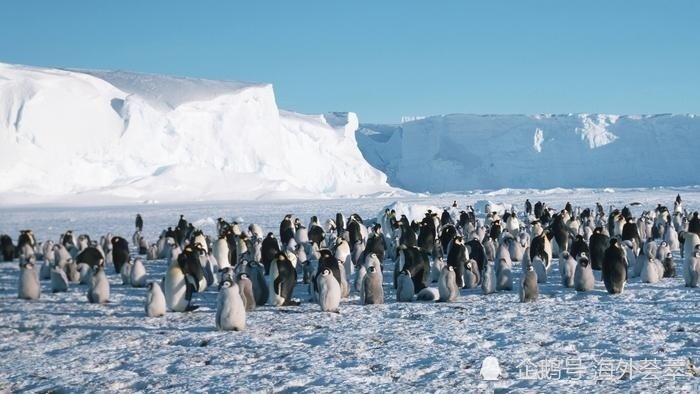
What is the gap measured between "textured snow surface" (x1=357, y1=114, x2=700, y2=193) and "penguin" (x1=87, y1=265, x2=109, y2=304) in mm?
50991

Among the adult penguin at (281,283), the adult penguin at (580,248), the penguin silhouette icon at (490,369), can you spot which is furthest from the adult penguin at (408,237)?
the penguin silhouette icon at (490,369)

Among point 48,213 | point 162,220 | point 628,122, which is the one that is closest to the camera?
point 162,220

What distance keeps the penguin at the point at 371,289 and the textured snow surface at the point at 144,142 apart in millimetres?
31525

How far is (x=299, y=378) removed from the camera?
520cm

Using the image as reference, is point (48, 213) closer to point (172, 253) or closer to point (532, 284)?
point (172, 253)

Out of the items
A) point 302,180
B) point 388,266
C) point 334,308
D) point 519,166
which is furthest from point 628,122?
point 334,308

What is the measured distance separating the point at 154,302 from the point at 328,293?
1.71 meters

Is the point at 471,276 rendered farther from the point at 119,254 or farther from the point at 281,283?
the point at 119,254

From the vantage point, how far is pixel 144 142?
42.7 meters

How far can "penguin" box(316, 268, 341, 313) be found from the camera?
7.65 m

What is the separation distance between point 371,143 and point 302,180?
87.1ft

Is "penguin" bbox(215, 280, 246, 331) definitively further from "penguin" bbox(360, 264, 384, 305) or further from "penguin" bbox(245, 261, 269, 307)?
"penguin" bbox(360, 264, 384, 305)

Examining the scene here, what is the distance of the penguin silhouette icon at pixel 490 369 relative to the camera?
5071mm

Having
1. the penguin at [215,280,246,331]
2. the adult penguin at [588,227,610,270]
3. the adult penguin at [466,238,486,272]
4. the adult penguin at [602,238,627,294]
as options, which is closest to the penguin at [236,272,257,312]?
the penguin at [215,280,246,331]
